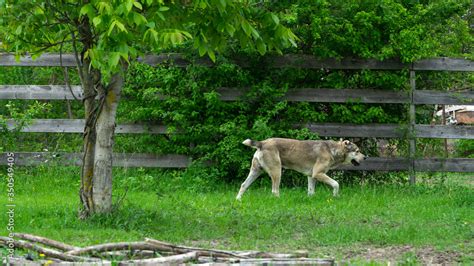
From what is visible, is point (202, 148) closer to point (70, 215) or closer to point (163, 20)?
point (70, 215)

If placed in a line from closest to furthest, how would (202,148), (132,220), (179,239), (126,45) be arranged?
(126,45), (179,239), (132,220), (202,148)

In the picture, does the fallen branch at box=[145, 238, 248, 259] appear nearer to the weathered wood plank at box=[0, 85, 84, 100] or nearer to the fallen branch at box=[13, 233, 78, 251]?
the fallen branch at box=[13, 233, 78, 251]

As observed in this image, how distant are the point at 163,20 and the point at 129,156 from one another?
7904 millimetres

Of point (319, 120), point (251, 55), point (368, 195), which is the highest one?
point (251, 55)

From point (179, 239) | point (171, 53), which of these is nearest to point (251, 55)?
point (171, 53)

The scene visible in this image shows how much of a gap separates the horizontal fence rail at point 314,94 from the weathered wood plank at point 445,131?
55 centimetres

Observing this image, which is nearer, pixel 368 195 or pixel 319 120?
pixel 368 195

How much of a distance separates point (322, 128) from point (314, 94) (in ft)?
2.43

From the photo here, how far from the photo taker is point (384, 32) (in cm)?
1656

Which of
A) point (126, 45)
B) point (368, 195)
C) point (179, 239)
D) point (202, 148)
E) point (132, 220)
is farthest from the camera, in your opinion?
point (202, 148)

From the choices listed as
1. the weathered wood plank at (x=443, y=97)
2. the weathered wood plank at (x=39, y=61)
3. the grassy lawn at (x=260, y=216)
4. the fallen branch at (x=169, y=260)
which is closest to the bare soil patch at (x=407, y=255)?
the grassy lawn at (x=260, y=216)

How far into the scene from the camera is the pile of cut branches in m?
6.83

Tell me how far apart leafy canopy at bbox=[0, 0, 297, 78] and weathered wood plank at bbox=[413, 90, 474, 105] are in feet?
21.1

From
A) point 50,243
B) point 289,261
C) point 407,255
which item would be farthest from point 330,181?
A: point 289,261
